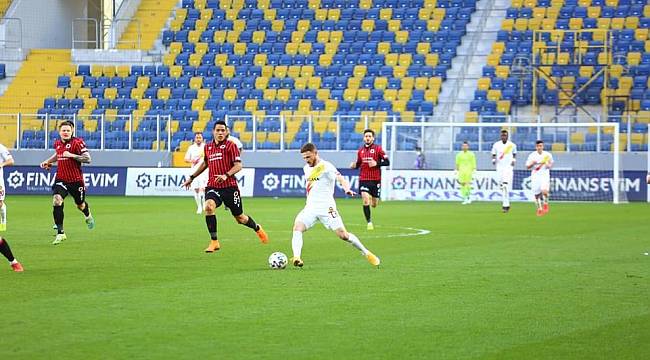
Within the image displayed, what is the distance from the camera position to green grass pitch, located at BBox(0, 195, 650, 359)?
938 cm

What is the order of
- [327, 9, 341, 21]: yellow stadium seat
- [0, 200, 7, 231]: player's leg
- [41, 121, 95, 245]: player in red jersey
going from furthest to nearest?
[327, 9, 341, 21]: yellow stadium seat < [0, 200, 7, 231]: player's leg < [41, 121, 95, 245]: player in red jersey

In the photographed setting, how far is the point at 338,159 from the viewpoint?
42656 mm

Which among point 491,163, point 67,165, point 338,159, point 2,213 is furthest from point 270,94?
point 67,165

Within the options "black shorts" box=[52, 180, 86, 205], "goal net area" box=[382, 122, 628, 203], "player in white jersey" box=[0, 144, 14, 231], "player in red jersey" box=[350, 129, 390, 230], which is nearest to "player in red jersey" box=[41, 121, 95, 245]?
"black shorts" box=[52, 180, 86, 205]

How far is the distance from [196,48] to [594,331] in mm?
42517

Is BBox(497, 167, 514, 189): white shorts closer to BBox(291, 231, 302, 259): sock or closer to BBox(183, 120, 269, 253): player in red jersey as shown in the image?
BBox(183, 120, 269, 253): player in red jersey

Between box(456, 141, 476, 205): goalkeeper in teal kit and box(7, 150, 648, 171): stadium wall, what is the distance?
2368 mm

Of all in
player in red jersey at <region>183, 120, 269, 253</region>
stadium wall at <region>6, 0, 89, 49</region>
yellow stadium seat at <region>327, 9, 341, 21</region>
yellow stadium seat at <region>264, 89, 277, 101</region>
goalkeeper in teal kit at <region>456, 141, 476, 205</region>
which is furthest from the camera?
stadium wall at <region>6, 0, 89, 49</region>

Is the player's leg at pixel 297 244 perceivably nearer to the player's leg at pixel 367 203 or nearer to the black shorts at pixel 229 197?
the black shorts at pixel 229 197

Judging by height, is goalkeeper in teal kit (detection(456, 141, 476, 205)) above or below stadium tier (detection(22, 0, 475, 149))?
below

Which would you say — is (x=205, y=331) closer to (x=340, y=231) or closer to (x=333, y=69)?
(x=340, y=231)

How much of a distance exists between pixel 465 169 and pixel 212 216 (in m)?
20.1

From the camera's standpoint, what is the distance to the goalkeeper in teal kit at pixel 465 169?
1491 inches

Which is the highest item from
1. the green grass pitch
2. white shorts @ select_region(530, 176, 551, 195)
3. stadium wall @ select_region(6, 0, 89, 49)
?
stadium wall @ select_region(6, 0, 89, 49)
